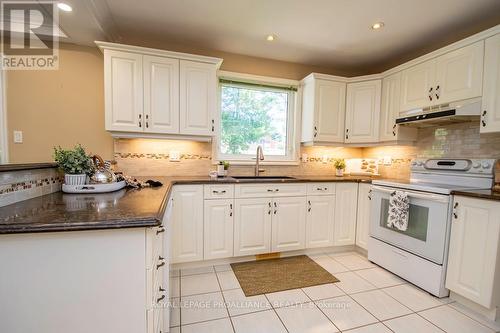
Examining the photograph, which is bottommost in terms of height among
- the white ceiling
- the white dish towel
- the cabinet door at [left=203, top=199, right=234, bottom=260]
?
the cabinet door at [left=203, top=199, right=234, bottom=260]

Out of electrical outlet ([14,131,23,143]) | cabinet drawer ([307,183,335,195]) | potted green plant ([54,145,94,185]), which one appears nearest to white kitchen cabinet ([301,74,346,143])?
cabinet drawer ([307,183,335,195])

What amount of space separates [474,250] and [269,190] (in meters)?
1.69

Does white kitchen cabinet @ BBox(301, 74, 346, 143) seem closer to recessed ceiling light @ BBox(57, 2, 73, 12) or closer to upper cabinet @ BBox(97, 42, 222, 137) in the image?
upper cabinet @ BBox(97, 42, 222, 137)

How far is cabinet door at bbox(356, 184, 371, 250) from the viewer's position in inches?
104

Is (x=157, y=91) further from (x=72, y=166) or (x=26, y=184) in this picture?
(x=26, y=184)

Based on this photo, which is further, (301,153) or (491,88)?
(301,153)

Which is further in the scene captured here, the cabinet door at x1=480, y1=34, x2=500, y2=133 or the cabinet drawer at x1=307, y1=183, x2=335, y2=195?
the cabinet drawer at x1=307, y1=183, x2=335, y2=195

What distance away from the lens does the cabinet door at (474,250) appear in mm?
1590

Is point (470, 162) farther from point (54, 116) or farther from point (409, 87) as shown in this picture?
point (54, 116)

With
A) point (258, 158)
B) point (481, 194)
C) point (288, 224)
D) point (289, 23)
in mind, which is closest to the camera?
point (481, 194)

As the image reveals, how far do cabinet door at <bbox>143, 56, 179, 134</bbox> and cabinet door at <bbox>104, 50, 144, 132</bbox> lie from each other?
0.07 metres

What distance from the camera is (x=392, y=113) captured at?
8.77 feet

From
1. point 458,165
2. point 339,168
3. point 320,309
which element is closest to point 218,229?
point 320,309

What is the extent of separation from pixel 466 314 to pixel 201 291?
2.08 metres
